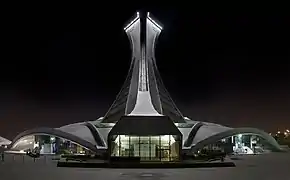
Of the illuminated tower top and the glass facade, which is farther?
the illuminated tower top

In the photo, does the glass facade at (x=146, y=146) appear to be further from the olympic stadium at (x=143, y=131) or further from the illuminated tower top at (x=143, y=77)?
the illuminated tower top at (x=143, y=77)

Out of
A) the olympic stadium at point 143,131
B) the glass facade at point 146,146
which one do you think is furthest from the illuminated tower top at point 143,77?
the glass facade at point 146,146

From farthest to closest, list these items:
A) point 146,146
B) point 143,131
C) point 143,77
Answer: point 143,77 < point 146,146 < point 143,131

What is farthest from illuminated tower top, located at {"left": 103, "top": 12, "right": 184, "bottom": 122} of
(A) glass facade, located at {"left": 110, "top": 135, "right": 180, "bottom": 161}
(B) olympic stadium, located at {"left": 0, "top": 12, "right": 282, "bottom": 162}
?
(A) glass facade, located at {"left": 110, "top": 135, "right": 180, "bottom": 161}

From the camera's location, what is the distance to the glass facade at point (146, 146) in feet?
120

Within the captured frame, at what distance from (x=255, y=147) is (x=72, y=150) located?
19.0 m

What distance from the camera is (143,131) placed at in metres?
36.4

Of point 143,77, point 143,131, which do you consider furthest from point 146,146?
point 143,77

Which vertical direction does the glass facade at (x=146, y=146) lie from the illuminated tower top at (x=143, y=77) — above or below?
below

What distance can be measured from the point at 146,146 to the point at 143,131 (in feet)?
4.28

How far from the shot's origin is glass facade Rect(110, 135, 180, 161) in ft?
120

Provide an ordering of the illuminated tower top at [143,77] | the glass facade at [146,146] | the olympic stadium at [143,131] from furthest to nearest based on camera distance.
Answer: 1. the illuminated tower top at [143,77]
2. the olympic stadium at [143,131]
3. the glass facade at [146,146]

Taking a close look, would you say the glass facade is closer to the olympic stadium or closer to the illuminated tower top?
the olympic stadium

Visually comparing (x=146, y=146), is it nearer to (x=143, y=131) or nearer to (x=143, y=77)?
(x=143, y=131)
